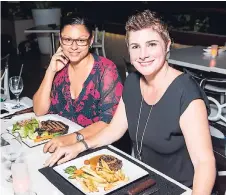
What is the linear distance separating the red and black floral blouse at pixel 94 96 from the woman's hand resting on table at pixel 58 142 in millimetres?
326

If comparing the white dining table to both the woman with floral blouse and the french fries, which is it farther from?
the woman with floral blouse

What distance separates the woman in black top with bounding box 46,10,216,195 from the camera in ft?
4.23

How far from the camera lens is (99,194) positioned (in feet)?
3.79

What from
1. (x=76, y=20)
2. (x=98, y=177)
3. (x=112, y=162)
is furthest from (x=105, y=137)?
(x=76, y=20)

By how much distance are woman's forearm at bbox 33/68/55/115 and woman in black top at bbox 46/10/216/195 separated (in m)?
0.55

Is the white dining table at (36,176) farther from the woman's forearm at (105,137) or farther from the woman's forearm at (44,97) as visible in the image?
the woman's forearm at (44,97)

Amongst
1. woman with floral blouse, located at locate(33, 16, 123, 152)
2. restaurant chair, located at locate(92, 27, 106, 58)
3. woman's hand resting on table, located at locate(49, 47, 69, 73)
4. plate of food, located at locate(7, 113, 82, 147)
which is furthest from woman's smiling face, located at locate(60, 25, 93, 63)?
restaurant chair, located at locate(92, 27, 106, 58)

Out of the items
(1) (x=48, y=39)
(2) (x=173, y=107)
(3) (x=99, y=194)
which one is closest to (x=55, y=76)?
(2) (x=173, y=107)

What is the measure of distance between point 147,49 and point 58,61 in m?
0.87

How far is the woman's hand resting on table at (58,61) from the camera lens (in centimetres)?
208

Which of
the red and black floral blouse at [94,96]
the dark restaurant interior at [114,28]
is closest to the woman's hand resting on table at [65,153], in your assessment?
the red and black floral blouse at [94,96]

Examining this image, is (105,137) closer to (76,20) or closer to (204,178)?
(204,178)

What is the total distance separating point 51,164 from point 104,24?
A: 21.8 feet

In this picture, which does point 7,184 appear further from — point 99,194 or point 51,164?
point 99,194
